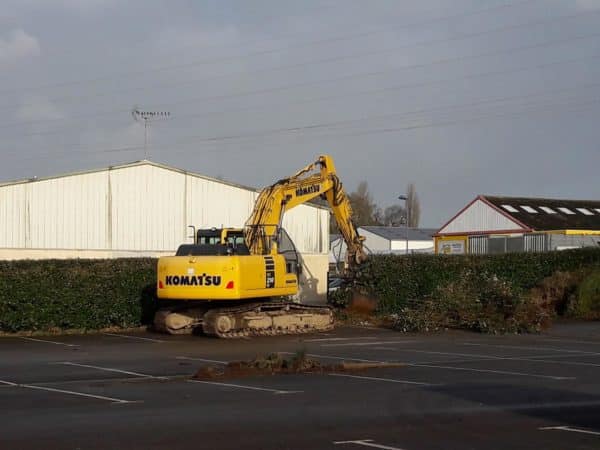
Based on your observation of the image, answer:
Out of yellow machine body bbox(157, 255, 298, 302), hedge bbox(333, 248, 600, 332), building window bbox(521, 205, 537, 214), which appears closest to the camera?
yellow machine body bbox(157, 255, 298, 302)

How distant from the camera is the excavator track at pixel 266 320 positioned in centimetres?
2584

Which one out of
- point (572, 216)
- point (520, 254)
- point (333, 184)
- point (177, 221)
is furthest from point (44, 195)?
point (572, 216)

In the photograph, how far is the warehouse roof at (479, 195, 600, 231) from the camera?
180 feet

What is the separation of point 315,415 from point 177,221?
90.5ft

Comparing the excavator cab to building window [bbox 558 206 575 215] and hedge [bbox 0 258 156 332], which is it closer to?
hedge [bbox 0 258 156 332]

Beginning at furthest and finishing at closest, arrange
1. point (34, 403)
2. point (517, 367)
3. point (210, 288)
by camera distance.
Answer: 1. point (210, 288)
2. point (517, 367)
3. point (34, 403)

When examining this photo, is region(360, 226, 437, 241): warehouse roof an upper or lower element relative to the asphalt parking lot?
upper

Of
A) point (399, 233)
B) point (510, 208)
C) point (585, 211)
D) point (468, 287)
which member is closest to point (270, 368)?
point (468, 287)

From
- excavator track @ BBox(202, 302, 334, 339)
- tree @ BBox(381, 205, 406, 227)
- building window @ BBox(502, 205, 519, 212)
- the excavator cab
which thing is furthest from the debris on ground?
tree @ BBox(381, 205, 406, 227)

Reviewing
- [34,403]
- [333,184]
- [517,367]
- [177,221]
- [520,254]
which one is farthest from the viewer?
[177,221]

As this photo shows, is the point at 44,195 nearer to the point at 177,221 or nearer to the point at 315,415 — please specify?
the point at 177,221

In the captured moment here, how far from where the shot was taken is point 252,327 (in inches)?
1043

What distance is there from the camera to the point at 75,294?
2783 cm

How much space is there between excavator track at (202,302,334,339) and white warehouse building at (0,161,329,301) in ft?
28.3
